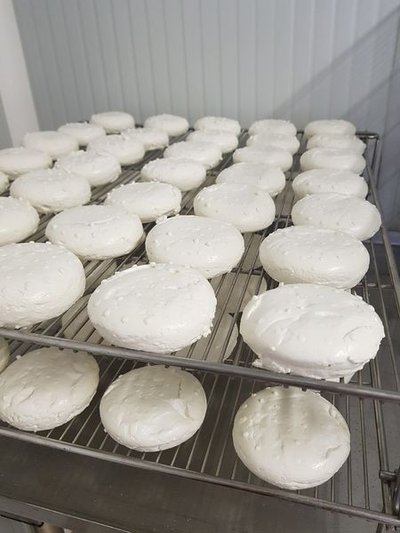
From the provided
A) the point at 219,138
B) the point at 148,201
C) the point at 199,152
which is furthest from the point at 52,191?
the point at 219,138

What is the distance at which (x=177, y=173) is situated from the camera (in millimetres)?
1384

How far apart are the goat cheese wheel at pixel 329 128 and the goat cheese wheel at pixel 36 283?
1.09 metres

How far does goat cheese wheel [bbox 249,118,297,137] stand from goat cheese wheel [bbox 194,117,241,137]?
61mm

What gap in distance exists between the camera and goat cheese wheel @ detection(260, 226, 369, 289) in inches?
35.3

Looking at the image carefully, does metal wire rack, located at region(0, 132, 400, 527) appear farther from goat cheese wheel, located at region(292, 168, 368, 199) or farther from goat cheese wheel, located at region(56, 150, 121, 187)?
goat cheese wheel, located at region(56, 150, 121, 187)

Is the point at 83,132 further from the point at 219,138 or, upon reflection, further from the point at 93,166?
the point at 219,138

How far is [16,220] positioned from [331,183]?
33.5 inches

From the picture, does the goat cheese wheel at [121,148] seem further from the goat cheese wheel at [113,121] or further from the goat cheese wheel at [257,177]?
the goat cheese wheel at [257,177]

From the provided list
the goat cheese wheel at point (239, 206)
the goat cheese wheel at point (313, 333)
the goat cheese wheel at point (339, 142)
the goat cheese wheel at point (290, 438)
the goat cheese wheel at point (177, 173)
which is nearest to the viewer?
the goat cheese wheel at point (313, 333)

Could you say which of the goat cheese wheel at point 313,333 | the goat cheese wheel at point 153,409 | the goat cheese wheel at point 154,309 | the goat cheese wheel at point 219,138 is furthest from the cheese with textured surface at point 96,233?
the goat cheese wheel at point 219,138

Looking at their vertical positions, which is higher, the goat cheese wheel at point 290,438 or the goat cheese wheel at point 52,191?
the goat cheese wheel at point 52,191

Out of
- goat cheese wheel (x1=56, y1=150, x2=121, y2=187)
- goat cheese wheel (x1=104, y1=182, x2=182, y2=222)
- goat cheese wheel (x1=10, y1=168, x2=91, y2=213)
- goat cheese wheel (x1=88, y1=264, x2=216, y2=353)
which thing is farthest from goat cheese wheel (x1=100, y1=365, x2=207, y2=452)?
goat cheese wheel (x1=56, y1=150, x2=121, y2=187)

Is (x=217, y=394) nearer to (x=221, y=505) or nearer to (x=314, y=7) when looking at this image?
(x=221, y=505)

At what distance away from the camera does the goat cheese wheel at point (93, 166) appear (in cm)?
142
